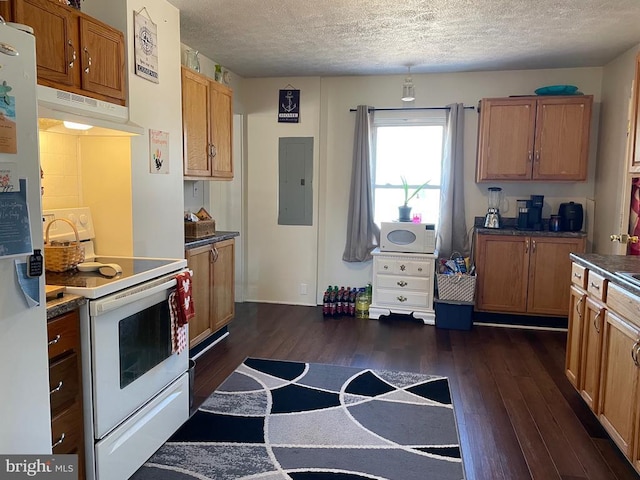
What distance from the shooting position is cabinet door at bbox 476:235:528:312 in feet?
14.4

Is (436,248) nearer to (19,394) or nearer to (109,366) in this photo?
(109,366)

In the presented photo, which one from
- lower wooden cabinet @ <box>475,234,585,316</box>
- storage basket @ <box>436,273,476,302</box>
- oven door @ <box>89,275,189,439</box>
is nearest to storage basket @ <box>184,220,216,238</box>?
oven door @ <box>89,275,189,439</box>

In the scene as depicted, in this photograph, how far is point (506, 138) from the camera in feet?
14.5

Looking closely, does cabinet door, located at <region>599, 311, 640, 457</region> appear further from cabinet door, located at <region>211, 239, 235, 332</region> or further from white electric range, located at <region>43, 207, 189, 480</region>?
cabinet door, located at <region>211, 239, 235, 332</region>

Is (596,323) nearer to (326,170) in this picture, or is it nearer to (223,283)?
(223,283)

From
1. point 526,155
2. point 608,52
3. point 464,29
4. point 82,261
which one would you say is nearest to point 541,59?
point 608,52

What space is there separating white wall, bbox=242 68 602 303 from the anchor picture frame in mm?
59

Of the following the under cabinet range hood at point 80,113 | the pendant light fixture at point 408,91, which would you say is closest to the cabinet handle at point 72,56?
the under cabinet range hood at point 80,113

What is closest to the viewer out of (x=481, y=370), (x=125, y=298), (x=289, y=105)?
(x=125, y=298)

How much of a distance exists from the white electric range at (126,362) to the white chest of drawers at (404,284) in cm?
253

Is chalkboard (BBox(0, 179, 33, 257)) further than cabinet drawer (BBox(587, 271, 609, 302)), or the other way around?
cabinet drawer (BBox(587, 271, 609, 302))

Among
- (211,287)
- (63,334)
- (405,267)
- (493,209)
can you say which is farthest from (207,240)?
(493,209)

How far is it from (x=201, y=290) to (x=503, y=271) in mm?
2807

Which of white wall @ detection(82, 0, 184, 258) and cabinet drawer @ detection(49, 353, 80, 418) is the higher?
white wall @ detection(82, 0, 184, 258)
